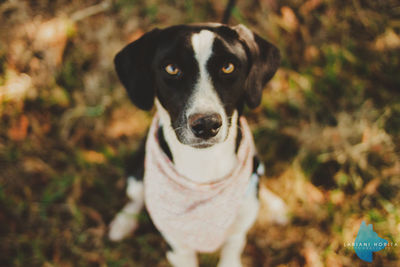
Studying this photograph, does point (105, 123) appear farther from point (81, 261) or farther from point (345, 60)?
point (345, 60)

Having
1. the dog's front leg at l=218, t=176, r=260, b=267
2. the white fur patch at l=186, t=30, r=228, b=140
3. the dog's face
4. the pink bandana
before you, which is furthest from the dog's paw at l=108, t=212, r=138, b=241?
the white fur patch at l=186, t=30, r=228, b=140

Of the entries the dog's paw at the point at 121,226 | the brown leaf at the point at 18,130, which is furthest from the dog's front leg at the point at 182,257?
the brown leaf at the point at 18,130

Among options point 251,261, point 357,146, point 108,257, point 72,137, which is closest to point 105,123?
point 72,137

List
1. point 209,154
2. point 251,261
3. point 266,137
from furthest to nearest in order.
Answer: point 266,137, point 251,261, point 209,154

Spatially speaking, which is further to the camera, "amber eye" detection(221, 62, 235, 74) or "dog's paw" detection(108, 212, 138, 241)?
"dog's paw" detection(108, 212, 138, 241)

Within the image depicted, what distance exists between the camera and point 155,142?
228 cm

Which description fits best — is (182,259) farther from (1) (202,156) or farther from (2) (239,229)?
(1) (202,156)

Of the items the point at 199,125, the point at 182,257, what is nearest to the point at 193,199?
the point at 182,257

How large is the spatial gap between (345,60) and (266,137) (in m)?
1.36

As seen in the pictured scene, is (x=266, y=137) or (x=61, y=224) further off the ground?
(x=266, y=137)

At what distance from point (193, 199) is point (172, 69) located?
950mm

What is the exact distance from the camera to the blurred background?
2938 mm

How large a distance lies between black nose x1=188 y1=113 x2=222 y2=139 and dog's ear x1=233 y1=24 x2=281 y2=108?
1.61 feet

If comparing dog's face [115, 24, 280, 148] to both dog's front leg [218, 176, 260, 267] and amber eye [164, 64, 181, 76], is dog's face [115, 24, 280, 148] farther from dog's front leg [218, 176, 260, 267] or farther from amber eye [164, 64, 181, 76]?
dog's front leg [218, 176, 260, 267]
